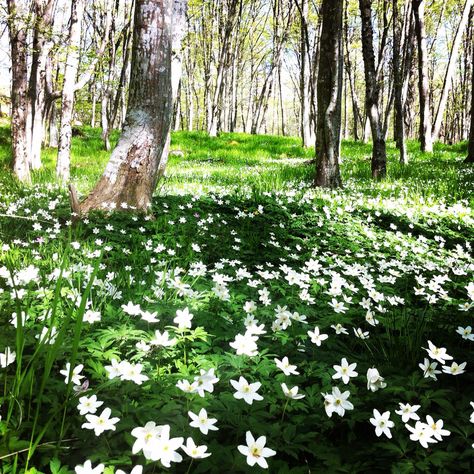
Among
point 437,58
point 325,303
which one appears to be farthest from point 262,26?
point 325,303

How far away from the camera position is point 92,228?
4.24 m

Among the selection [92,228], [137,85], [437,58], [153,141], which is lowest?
[92,228]

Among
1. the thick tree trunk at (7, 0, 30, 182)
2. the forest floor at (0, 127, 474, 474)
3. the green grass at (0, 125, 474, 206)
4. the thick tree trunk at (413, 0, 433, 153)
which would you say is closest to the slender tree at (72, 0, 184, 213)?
the forest floor at (0, 127, 474, 474)

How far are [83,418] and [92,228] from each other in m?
3.05

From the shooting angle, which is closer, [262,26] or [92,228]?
[92,228]

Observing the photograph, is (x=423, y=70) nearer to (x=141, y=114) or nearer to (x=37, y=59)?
(x=37, y=59)

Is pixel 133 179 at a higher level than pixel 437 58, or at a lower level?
lower

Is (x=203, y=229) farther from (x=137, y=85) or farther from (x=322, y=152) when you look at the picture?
(x=322, y=152)

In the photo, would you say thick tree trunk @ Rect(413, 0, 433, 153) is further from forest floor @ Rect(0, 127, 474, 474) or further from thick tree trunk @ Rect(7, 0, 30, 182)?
thick tree trunk @ Rect(7, 0, 30, 182)

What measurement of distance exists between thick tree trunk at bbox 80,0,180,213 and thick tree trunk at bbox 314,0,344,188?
139 inches

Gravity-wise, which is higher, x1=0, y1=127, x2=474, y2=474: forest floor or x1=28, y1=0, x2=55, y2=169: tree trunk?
x1=28, y1=0, x2=55, y2=169: tree trunk

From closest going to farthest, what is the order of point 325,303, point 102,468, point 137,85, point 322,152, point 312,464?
point 102,468
point 312,464
point 325,303
point 137,85
point 322,152

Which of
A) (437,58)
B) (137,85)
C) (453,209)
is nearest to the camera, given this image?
(137,85)

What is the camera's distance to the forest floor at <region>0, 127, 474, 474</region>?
1.38 m
